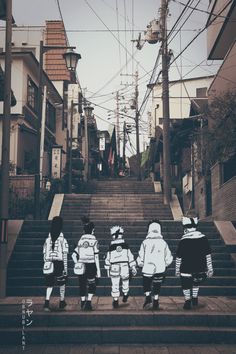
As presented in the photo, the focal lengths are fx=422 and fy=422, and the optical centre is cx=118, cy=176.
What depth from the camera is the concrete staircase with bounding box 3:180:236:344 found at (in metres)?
7.43

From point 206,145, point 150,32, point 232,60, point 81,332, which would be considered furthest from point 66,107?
point 81,332

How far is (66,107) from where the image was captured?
3422 centimetres

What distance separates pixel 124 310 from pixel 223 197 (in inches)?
358

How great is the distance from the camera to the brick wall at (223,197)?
48.3ft

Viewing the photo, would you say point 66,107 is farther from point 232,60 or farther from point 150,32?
point 232,60

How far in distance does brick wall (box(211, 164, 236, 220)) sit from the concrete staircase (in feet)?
7.07

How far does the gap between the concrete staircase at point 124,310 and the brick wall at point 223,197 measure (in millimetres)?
2156

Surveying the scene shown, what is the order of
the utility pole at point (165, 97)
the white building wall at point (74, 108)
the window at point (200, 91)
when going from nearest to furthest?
the utility pole at point (165, 97), the white building wall at point (74, 108), the window at point (200, 91)

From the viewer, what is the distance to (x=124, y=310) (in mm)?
8156

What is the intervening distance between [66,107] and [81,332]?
28.3 m

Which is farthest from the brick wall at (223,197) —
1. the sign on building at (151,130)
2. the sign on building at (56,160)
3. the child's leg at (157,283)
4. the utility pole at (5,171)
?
the sign on building at (151,130)

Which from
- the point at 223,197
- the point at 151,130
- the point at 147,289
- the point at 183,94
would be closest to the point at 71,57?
the point at 223,197

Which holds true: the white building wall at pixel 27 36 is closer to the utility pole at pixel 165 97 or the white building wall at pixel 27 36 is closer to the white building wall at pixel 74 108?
the white building wall at pixel 74 108

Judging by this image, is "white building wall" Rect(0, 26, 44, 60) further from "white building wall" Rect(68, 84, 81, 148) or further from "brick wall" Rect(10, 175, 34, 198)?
"brick wall" Rect(10, 175, 34, 198)
